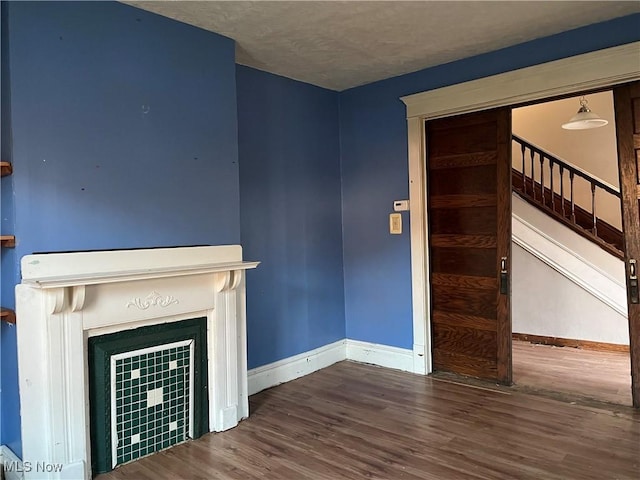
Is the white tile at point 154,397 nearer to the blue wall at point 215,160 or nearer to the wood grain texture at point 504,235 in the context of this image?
the blue wall at point 215,160

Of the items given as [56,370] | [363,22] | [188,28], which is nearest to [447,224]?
[363,22]

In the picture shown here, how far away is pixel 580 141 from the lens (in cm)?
598

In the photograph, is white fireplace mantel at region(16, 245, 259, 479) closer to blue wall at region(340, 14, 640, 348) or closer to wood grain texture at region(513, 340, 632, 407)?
blue wall at region(340, 14, 640, 348)

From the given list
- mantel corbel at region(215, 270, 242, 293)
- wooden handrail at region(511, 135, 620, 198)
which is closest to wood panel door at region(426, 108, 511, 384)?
mantel corbel at region(215, 270, 242, 293)

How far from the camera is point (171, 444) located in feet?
9.21

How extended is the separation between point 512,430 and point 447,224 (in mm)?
1712

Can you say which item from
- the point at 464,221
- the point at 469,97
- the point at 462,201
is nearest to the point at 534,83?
the point at 469,97

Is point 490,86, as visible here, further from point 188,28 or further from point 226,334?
point 226,334

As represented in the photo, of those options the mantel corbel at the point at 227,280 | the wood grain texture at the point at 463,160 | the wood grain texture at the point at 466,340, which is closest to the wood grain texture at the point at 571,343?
the wood grain texture at the point at 466,340

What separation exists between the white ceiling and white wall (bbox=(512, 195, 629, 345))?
2.52m

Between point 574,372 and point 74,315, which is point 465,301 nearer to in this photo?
point 574,372

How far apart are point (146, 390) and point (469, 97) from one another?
3.04 metres

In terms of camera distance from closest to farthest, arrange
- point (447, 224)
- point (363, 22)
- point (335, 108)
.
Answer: point (363, 22), point (447, 224), point (335, 108)

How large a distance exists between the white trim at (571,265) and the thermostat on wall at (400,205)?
6.28ft
